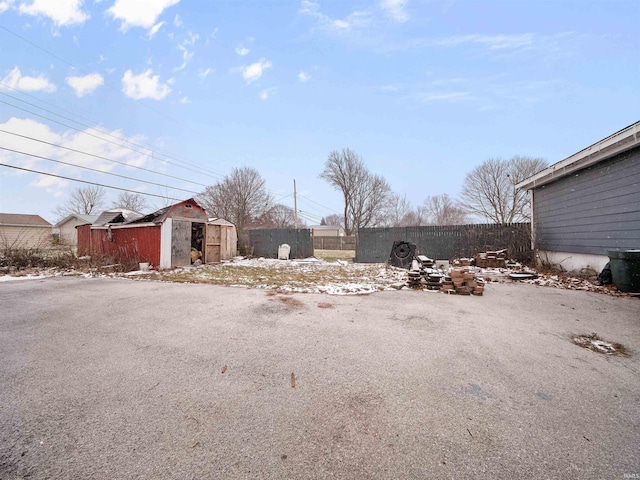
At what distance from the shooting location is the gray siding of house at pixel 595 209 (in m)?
6.13

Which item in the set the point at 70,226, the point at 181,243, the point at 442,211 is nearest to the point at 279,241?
the point at 181,243

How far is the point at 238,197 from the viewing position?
28.4 meters

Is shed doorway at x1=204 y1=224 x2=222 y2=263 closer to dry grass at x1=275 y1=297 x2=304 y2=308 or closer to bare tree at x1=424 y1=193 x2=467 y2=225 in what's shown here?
dry grass at x1=275 y1=297 x2=304 y2=308

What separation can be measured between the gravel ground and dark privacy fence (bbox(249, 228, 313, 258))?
1081 cm

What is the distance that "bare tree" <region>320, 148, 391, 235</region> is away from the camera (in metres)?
30.9

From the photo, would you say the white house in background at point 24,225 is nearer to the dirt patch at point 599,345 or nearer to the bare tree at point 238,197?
the bare tree at point 238,197

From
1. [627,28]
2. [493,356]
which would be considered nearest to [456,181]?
[627,28]

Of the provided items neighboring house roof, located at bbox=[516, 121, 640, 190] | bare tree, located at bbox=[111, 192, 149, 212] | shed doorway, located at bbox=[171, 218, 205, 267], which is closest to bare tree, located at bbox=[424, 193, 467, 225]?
neighboring house roof, located at bbox=[516, 121, 640, 190]

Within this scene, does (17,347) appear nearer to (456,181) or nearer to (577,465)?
(577,465)

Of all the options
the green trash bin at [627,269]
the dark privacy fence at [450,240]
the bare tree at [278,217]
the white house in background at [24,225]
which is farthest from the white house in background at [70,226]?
the green trash bin at [627,269]

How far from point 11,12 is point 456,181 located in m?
34.0

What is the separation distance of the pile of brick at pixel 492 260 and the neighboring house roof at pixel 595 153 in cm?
294

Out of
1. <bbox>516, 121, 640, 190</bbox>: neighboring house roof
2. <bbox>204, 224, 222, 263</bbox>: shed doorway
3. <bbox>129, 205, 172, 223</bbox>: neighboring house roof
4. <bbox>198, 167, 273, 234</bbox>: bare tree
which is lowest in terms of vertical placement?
<bbox>204, 224, 222, 263</bbox>: shed doorway

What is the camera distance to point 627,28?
6.39 metres
